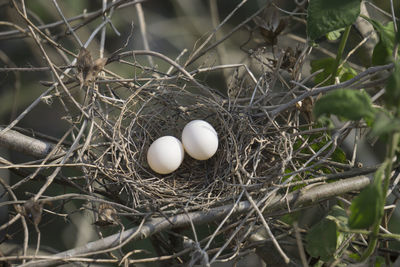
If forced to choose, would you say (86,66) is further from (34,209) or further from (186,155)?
(186,155)

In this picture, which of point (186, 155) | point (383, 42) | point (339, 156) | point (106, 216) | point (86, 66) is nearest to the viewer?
point (106, 216)

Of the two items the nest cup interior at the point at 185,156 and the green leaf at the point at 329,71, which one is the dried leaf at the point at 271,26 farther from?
the nest cup interior at the point at 185,156

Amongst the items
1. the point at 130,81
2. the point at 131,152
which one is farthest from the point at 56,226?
the point at 130,81

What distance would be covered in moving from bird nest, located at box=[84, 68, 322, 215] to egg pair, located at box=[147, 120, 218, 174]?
0.11 ft

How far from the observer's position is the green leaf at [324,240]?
1.35m

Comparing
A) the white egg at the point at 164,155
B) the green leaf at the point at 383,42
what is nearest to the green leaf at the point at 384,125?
the green leaf at the point at 383,42

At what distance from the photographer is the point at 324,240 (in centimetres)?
135

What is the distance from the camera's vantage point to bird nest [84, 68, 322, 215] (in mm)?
1524

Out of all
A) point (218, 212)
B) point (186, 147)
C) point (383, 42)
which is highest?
point (383, 42)

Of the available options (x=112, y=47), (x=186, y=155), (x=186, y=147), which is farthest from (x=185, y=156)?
(x=112, y=47)

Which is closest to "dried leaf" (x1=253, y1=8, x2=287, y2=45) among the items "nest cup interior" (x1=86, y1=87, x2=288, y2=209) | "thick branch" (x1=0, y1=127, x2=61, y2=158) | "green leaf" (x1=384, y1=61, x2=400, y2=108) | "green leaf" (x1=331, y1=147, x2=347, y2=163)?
"nest cup interior" (x1=86, y1=87, x2=288, y2=209)

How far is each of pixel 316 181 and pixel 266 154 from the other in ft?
0.54

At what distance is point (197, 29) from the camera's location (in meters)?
2.43

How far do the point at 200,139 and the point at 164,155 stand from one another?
4.5 inches
